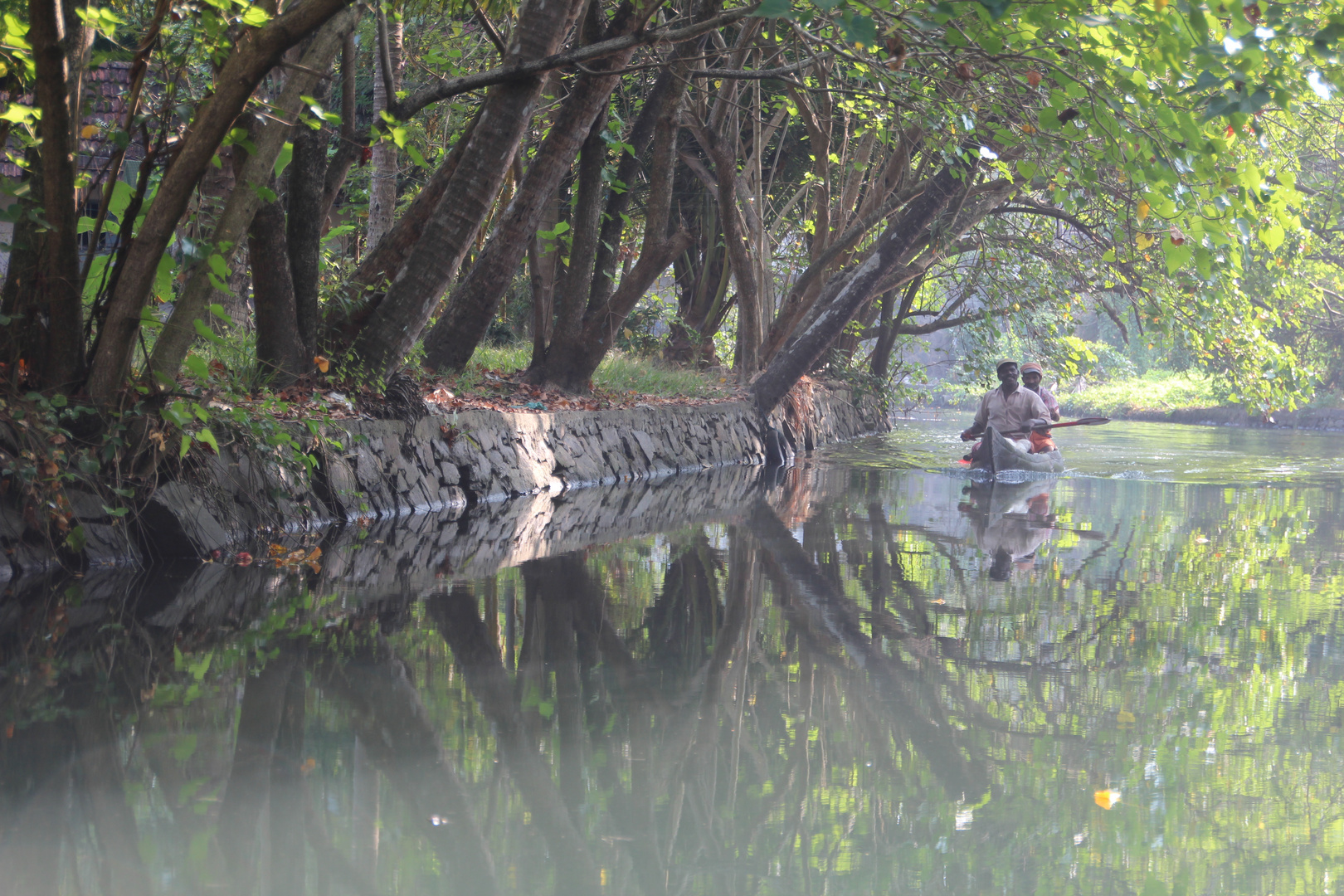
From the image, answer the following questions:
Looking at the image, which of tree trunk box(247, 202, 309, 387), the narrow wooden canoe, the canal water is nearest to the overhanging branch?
tree trunk box(247, 202, 309, 387)

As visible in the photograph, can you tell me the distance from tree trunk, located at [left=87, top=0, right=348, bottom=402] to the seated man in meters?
11.2

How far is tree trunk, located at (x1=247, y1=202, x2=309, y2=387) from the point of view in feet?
25.6

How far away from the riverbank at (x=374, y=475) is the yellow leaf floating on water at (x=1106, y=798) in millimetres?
4775

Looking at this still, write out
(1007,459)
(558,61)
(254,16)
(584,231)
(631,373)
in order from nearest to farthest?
(254,16)
(558,61)
(584,231)
(1007,459)
(631,373)

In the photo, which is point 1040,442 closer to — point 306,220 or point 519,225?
point 519,225

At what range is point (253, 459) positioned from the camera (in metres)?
7.09

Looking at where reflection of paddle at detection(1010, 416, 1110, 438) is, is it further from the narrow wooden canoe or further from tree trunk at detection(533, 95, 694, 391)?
tree trunk at detection(533, 95, 694, 391)

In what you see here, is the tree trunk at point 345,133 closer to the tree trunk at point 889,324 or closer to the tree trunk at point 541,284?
the tree trunk at point 541,284

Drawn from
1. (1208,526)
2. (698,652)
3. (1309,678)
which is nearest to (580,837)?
(698,652)

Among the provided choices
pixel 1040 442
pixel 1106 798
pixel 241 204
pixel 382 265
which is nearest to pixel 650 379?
pixel 1040 442

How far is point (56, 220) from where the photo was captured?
5680 millimetres

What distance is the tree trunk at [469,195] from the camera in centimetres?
843

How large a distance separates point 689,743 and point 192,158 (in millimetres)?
3839

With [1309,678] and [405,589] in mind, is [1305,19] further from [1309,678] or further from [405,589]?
[405,589]
